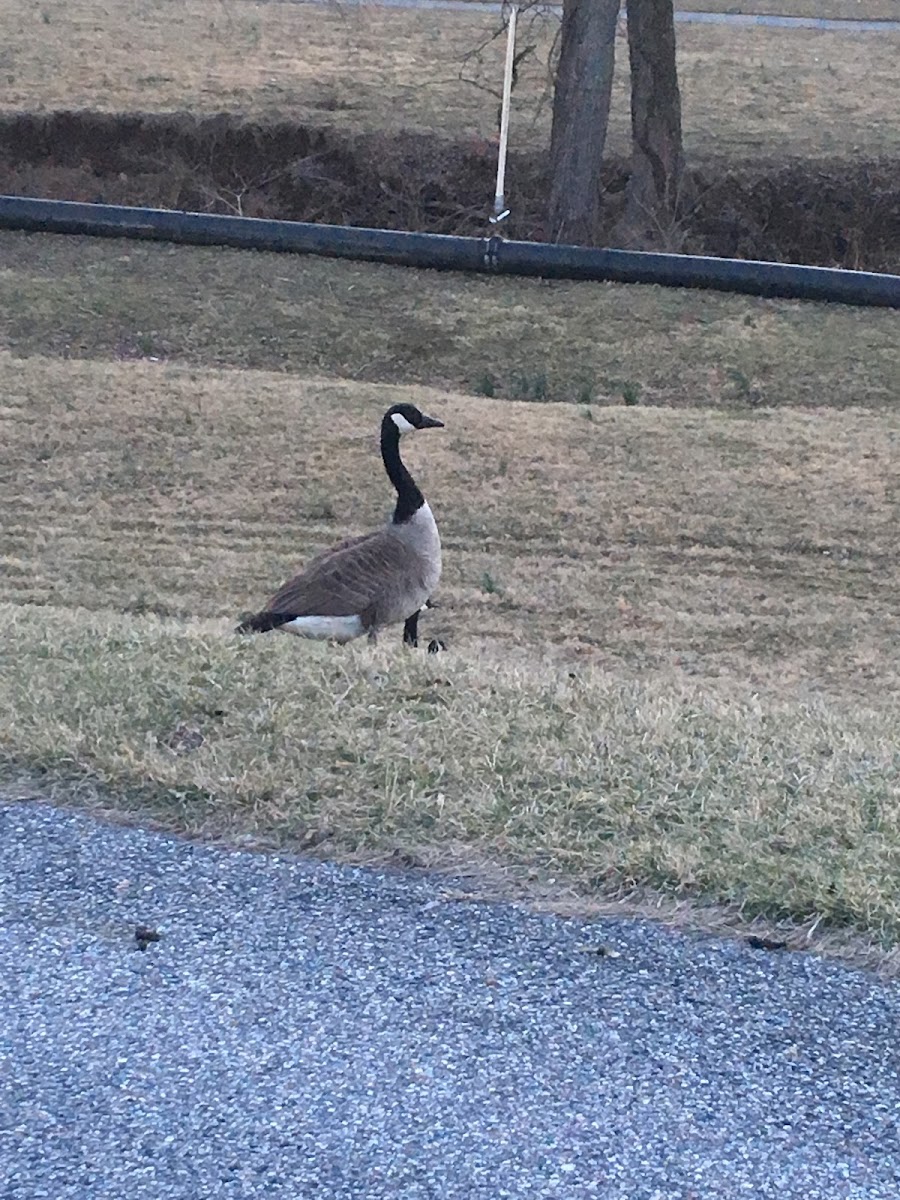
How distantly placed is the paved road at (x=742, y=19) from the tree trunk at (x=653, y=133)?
10.9 m

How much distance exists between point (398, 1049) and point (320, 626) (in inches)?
151

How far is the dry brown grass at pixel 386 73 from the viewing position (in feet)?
70.1

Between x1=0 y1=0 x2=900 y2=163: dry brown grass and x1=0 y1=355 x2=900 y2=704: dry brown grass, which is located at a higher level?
x1=0 y1=0 x2=900 y2=163: dry brown grass

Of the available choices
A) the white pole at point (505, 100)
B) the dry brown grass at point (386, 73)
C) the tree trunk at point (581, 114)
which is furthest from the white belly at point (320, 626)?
the dry brown grass at point (386, 73)

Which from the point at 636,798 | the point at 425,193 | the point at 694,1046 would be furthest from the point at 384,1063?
the point at 425,193

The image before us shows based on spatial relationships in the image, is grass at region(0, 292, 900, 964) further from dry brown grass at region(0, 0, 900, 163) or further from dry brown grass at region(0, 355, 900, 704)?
dry brown grass at region(0, 0, 900, 163)

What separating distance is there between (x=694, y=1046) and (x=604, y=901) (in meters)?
0.65

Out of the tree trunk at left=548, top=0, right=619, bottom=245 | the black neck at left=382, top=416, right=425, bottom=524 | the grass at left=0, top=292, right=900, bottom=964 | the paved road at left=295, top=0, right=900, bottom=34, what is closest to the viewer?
the grass at left=0, top=292, right=900, bottom=964

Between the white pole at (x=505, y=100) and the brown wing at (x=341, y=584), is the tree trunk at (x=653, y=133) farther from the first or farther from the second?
the brown wing at (x=341, y=584)

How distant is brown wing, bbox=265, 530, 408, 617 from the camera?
6922mm

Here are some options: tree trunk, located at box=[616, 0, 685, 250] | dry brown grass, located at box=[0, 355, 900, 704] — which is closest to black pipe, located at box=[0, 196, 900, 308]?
tree trunk, located at box=[616, 0, 685, 250]

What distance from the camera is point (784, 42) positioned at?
86.9 feet

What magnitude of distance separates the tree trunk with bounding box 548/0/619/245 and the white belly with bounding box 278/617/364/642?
11.4 metres

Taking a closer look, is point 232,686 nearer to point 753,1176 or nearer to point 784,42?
point 753,1176
